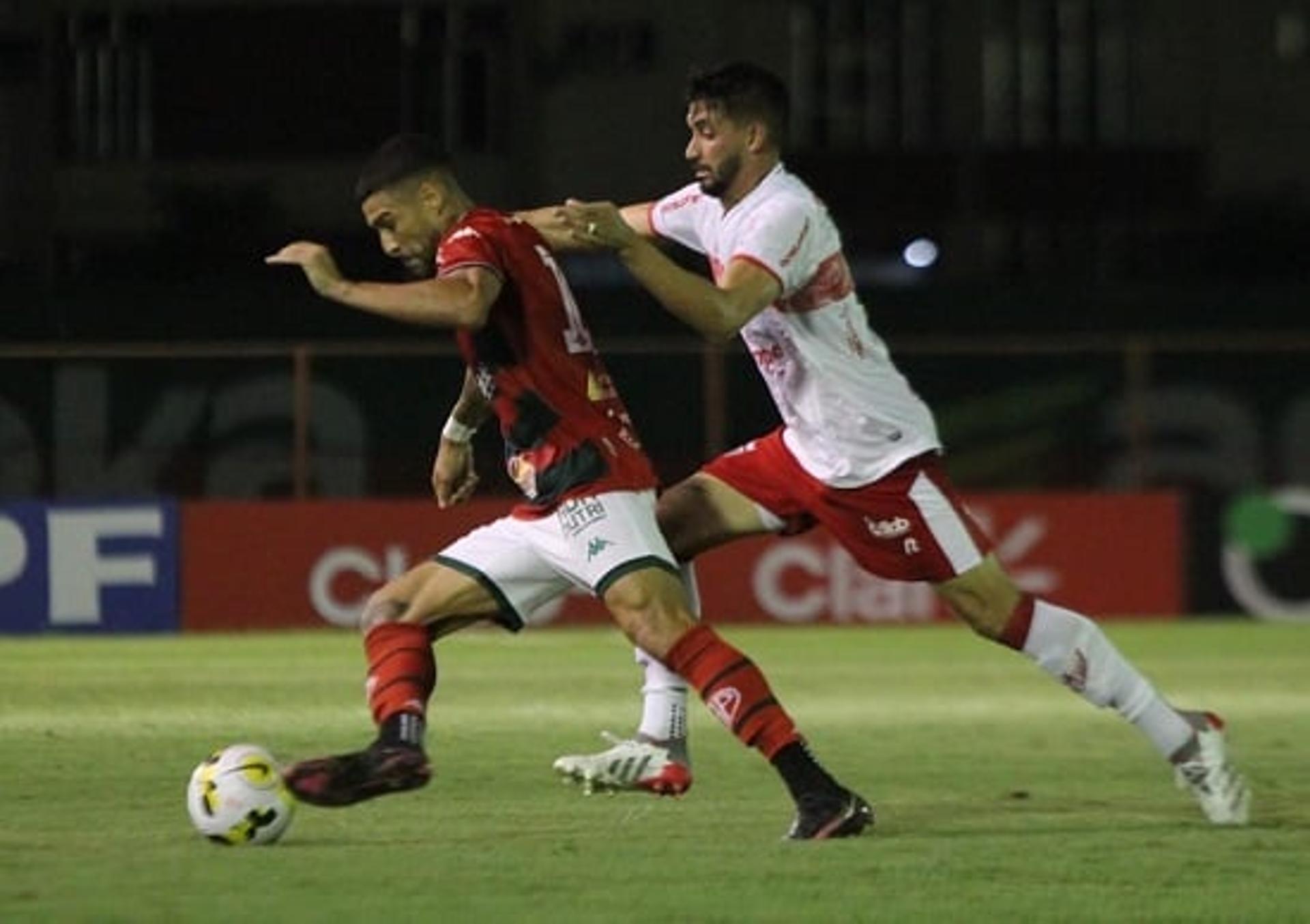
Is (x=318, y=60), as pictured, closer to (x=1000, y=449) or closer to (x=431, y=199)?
(x=1000, y=449)

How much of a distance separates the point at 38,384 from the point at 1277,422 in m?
9.06

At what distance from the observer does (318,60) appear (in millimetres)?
42656

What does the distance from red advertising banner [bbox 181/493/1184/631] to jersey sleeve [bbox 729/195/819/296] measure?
12221mm

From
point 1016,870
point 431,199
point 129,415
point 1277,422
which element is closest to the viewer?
point 1016,870

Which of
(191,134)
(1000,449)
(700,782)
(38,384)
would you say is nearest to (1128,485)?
(1000,449)

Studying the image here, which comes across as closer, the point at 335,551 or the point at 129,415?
the point at 335,551

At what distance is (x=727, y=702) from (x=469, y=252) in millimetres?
1396

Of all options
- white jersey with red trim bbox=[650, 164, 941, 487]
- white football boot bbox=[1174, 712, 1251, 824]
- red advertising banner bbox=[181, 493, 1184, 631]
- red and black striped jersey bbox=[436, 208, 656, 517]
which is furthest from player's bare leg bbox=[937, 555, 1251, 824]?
red advertising banner bbox=[181, 493, 1184, 631]

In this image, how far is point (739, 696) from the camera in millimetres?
9391

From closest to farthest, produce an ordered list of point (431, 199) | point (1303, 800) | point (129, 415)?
point (431, 199), point (1303, 800), point (129, 415)

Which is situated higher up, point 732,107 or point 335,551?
point 732,107

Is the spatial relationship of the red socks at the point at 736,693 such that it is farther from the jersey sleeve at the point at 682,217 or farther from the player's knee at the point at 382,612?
the jersey sleeve at the point at 682,217

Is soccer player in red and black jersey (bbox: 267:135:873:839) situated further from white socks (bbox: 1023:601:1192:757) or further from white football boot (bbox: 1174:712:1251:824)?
white football boot (bbox: 1174:712:1251:824)

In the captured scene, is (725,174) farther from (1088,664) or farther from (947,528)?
(1088,664)
